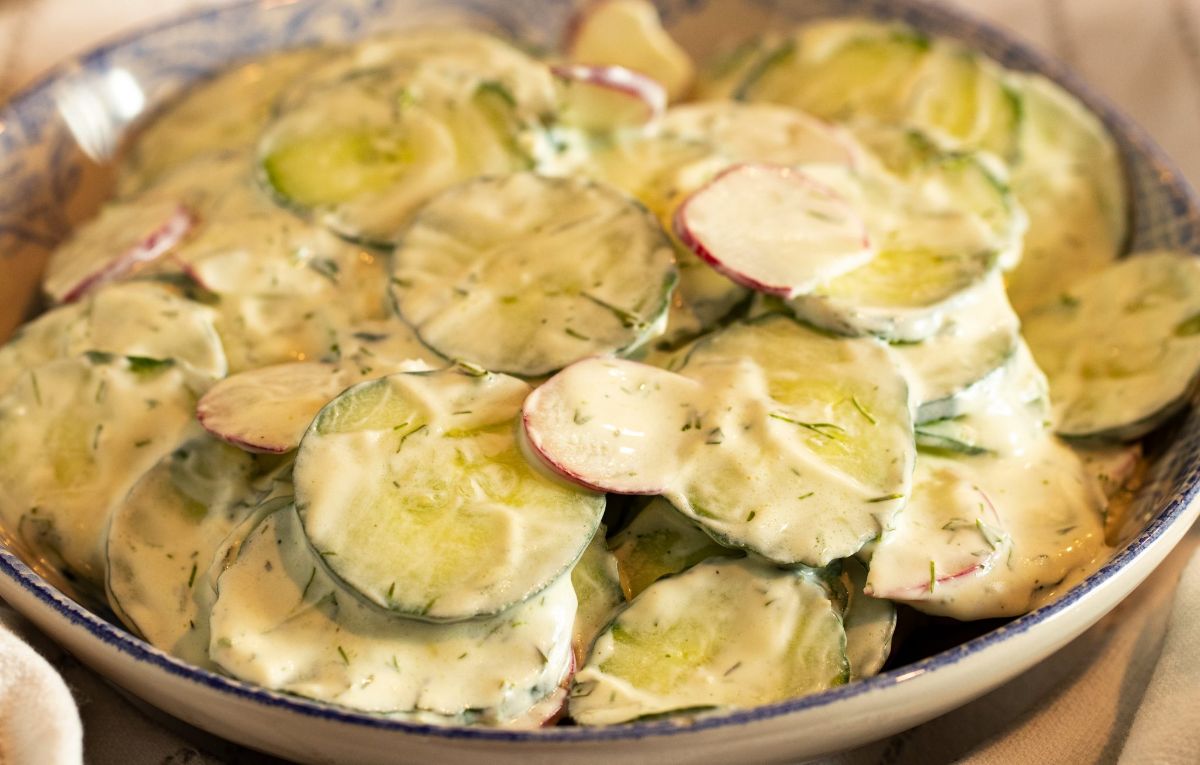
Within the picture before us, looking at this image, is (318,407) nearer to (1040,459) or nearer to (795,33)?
(1040,459)

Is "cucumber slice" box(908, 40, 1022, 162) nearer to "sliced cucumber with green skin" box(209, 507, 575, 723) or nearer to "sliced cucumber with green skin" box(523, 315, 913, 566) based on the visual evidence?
"sliced cucumber with green skin" box(523, 315, 913, 566)

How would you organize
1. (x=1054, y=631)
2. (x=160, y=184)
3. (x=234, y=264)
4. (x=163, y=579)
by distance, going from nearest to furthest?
(x=1054, y=631) < (x=163, y=579) < (x=234, y=264) < (x=160, y=184)

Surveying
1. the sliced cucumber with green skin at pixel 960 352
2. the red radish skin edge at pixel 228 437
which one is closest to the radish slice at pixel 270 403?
the red radish skin edge at pixel 228 437

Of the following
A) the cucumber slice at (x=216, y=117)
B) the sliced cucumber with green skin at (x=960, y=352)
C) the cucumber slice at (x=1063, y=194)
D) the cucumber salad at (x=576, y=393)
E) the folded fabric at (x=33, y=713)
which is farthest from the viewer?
the cucumber slice at (x=216, y=117)

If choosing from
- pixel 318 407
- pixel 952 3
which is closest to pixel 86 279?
pixel 318 407

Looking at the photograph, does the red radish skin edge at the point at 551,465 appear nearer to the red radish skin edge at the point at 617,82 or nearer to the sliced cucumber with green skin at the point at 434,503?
the sliced cucumber with green skin at the point at 434,503

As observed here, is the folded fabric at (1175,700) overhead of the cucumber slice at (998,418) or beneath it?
beneath

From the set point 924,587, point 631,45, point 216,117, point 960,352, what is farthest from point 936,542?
point 216,117

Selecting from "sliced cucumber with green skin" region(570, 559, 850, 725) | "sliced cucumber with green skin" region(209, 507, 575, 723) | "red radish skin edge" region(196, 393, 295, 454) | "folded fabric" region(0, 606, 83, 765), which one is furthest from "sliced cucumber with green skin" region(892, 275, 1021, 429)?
"folded fabric" region(0, 606, 83, 765)
